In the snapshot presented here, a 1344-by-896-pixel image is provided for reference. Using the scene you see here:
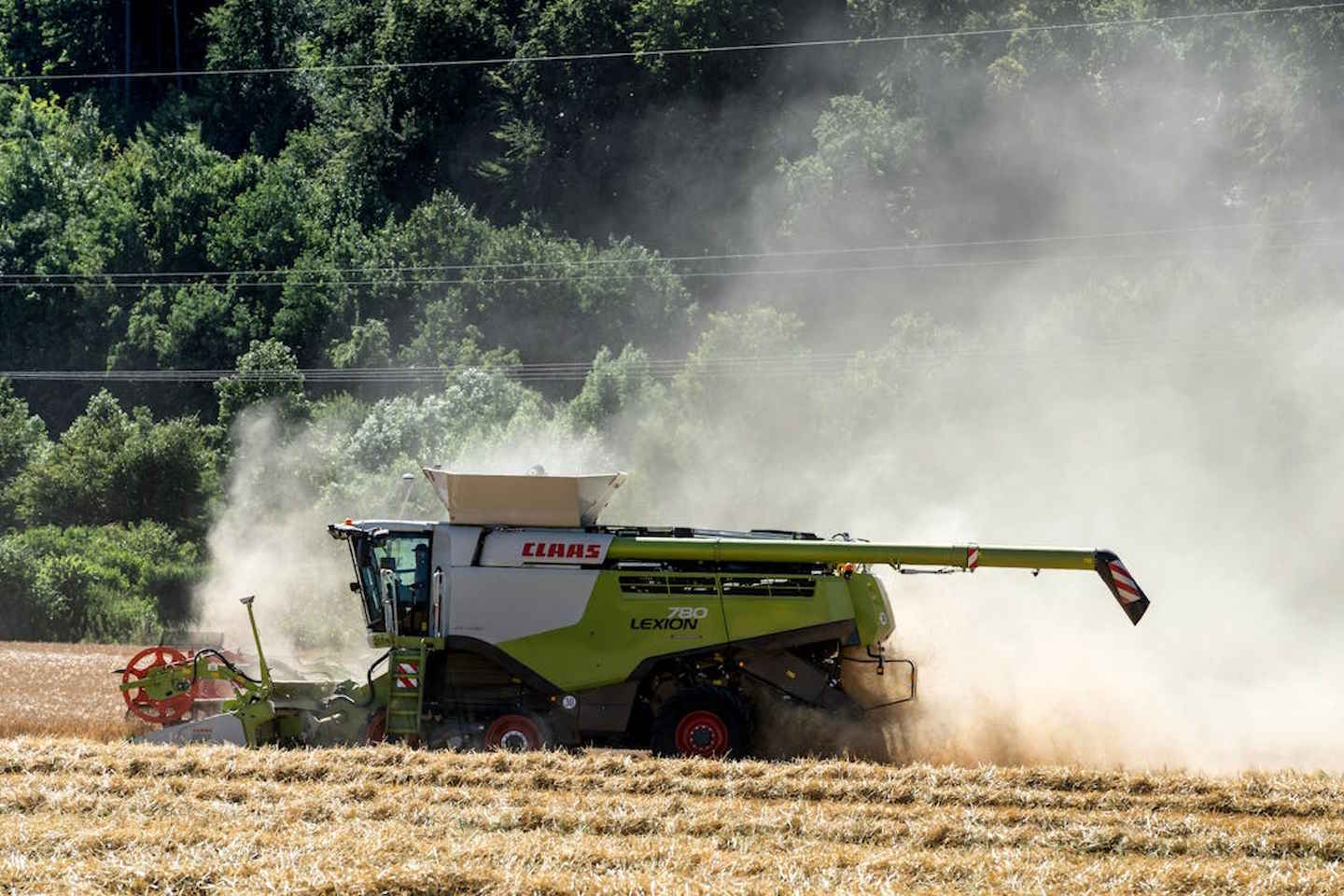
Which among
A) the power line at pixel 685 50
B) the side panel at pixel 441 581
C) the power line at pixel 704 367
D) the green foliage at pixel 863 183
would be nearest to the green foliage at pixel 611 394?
the power line at pixel 704 367

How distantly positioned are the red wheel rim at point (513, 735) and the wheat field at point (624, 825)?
1.01 m

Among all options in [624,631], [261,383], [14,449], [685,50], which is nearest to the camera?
[624,631]

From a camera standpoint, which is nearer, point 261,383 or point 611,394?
point 611,394

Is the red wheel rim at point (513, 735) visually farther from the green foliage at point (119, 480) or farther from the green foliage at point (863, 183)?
the green foliage at point (863, 183)

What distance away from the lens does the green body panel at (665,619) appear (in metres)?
18.5

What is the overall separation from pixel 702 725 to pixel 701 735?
10 cm

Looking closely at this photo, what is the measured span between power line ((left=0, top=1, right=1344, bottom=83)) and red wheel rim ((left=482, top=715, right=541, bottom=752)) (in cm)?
4649

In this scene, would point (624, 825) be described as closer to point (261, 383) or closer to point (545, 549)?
point (545, 549)

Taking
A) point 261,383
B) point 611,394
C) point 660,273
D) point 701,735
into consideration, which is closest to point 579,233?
point 660,273

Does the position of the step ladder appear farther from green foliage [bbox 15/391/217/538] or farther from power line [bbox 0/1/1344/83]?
power line [bbox 0/1/1344/83]

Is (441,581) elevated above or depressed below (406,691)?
above

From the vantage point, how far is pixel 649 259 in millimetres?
67625

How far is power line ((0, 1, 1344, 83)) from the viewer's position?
202ft

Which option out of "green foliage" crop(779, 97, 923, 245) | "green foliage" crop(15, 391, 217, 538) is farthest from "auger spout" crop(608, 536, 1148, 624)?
"green foliage" crop(779, 97, 923, 245)
